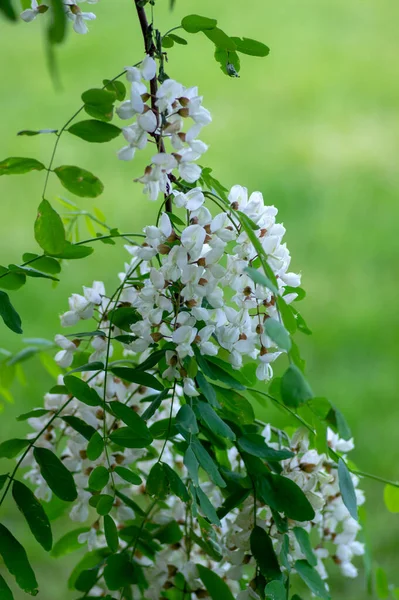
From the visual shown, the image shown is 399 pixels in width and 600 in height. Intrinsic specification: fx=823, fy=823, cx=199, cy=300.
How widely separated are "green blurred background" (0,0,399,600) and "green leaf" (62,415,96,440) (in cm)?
84

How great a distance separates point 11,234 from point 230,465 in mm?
1804

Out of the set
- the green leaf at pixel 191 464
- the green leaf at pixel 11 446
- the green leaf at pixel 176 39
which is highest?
the green leaf at pixel 176 39

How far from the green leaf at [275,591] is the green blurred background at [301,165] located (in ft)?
2.78

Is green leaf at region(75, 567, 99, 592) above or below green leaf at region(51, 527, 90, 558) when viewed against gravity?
below

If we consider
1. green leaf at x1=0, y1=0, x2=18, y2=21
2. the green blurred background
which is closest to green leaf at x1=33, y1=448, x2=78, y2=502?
green leaf at x1=0, y1=0, x2=18, y2=21

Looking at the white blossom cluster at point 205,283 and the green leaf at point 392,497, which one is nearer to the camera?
the white blossom cluster at point 205,283

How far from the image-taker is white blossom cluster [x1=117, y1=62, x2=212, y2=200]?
1.92 ft

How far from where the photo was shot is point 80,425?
2.39 feet

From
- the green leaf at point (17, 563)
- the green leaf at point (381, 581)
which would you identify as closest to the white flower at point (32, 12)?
the green leaf at point (17, 563)

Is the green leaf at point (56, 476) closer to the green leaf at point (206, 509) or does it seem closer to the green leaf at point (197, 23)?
the green leaf at point (206, 509)

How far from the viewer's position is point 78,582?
770 mm

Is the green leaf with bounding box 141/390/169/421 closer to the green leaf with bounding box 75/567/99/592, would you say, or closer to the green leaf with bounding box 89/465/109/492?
the green leaf with bounding box 89/465/109/492

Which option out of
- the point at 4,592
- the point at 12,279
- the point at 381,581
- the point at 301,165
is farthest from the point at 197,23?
the point at 301,165

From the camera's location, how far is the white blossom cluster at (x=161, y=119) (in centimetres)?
58
